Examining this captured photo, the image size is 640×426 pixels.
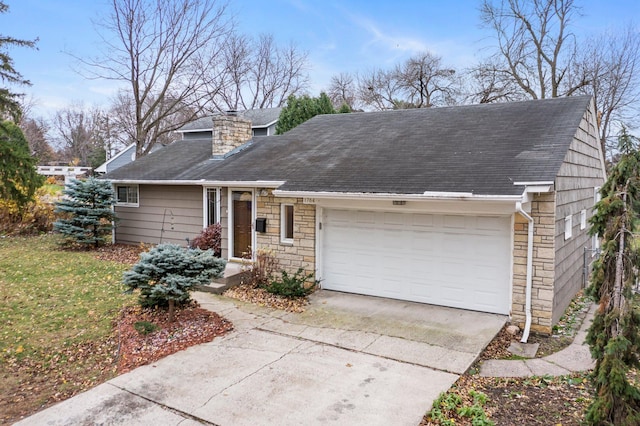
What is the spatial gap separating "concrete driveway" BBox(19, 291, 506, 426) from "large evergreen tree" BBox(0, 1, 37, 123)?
6.19 m

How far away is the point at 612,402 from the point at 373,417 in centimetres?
209

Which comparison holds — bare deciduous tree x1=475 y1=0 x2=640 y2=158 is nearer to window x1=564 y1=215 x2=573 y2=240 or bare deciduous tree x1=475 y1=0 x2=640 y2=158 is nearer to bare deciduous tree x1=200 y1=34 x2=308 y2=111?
bare deciduous tree x1=200 y1=34 x2=308 y2=111

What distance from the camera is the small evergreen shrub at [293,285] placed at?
8562mm

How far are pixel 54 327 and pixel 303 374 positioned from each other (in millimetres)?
4617

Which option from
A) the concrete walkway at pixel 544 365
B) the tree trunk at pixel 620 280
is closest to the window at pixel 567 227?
the concrete walkway at pixel 544 365

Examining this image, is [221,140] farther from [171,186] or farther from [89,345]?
[89,345]

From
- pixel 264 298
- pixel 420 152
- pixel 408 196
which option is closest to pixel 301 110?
pixel 420 152

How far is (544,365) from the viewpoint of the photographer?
579 cm

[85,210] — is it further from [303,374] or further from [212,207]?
[303,374]

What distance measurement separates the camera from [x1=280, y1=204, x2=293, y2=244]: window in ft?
31.6

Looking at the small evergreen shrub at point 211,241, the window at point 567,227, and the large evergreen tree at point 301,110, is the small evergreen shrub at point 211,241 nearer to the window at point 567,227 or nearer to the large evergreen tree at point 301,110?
the window at point 567,227

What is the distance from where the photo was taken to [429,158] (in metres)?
8.50

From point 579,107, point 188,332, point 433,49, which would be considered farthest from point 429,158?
point 433,49

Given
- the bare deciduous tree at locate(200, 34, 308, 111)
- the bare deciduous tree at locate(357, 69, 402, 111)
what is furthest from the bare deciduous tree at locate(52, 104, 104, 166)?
the bare deciduous tree at locate(357, 69, 402, 111)
